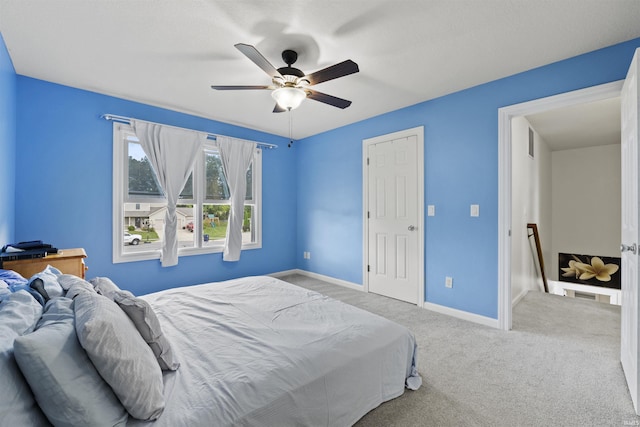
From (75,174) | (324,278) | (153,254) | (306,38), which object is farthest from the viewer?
(324,278)

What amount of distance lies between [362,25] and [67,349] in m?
2.44

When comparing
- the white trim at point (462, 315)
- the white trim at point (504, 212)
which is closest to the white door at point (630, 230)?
the white trim at point (504, 212)

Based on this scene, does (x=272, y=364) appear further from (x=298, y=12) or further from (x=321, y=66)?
(x=321, y=66)

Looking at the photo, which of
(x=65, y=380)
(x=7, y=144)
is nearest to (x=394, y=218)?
(x=65, y=380)

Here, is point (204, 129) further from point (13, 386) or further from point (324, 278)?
point (13, 386)

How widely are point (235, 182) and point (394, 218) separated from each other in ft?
7.95

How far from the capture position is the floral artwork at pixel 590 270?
17.2ft

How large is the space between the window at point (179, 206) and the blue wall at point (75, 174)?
11cm

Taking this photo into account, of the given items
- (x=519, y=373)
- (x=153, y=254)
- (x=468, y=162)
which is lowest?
(x=519, y=373)

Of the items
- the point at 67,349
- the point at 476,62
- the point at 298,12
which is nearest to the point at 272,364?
the point at 67,349

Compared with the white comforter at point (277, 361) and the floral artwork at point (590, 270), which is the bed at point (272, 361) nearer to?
the white comforter at point (277, 361)

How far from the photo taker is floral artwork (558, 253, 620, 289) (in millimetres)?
5254

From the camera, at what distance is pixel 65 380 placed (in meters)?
0.87

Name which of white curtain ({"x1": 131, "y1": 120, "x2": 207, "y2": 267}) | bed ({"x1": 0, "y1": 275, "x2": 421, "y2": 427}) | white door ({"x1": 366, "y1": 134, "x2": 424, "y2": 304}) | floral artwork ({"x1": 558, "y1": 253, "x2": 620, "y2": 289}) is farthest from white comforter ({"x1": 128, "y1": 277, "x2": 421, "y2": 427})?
floral artwork ({"x1": 558, "y1": 253, "x2": 620, "y2": 289})
